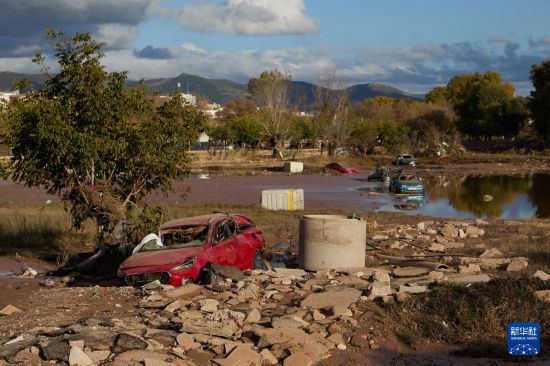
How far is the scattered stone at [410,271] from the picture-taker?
520 inches

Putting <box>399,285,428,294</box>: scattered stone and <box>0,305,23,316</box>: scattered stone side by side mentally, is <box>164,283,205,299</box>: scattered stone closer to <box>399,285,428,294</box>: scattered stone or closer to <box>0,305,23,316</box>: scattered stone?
<box>0,305,23,316</box>: scattered stone

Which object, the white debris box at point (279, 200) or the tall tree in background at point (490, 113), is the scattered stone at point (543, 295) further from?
the tall tree in background at point (490, 113)

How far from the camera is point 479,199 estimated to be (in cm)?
4147

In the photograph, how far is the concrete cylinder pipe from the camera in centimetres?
1484

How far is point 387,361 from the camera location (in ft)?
29.1

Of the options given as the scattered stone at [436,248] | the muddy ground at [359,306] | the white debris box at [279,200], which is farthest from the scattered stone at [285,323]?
the white debris box at [279,200]

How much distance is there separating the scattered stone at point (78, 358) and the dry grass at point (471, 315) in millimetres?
4192

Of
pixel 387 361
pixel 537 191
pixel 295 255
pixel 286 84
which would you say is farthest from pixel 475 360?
pixel 286 84

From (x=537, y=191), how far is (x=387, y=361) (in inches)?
1645

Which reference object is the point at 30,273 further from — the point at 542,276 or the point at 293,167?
the point at 293,167

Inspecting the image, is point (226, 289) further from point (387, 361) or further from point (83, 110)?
point (83, 110)

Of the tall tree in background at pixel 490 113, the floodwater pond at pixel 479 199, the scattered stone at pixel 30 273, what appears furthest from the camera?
the tall tree in background at pixel 490 113

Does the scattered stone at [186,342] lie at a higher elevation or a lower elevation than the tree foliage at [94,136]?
lower

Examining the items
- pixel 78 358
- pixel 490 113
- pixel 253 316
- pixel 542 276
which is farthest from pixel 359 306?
pixel 490 113
